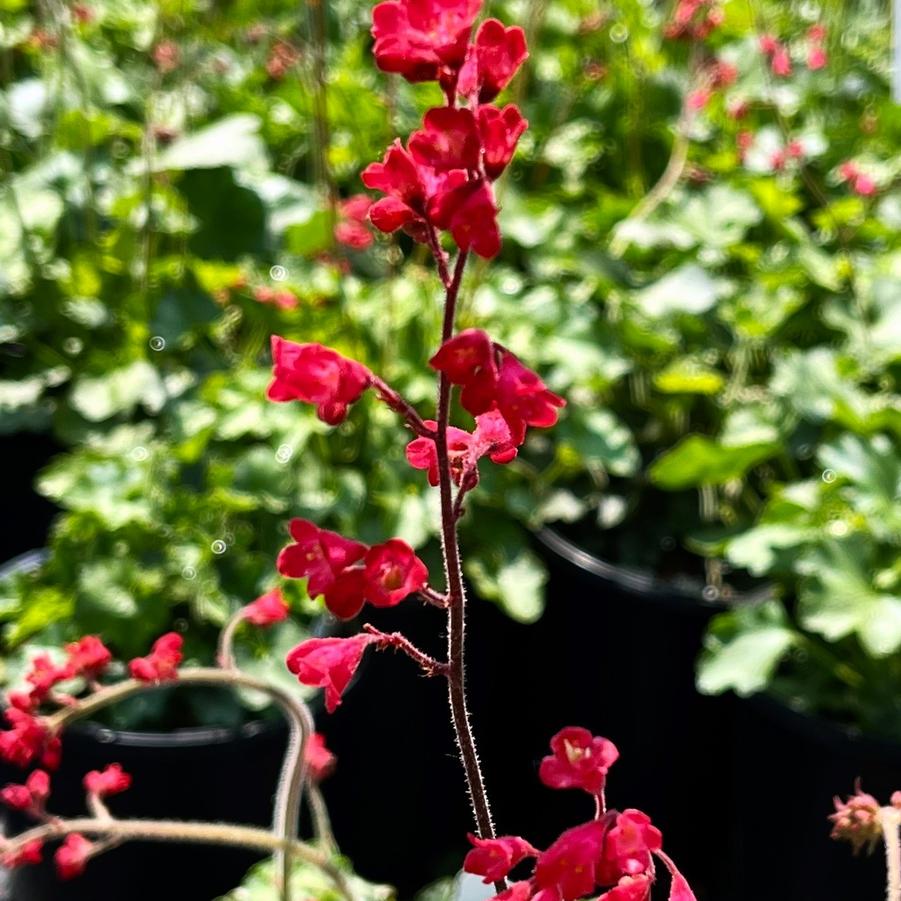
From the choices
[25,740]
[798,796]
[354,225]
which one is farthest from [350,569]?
[354,225]

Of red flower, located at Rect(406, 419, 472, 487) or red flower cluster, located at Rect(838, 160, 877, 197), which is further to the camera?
red flower cluster, located at Rect(838, 160, 877, 197)

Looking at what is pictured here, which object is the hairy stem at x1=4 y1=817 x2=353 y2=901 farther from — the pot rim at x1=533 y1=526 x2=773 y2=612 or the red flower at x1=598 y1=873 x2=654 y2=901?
the pot rim at x1=533 y1=526 x2=773 y2=612

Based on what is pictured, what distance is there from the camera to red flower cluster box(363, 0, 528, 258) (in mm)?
446

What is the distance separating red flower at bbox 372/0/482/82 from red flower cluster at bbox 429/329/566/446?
0.37 feet

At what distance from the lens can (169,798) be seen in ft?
4.35

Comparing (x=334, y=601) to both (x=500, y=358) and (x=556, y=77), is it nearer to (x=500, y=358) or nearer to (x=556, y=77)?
(x=500, y=358)

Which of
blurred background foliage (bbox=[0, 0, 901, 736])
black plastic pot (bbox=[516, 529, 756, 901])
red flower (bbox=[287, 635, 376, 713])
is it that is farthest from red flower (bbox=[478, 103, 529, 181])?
black plastic pot (bbox=[516, 529, 756, 901])

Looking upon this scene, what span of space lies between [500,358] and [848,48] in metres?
2.70

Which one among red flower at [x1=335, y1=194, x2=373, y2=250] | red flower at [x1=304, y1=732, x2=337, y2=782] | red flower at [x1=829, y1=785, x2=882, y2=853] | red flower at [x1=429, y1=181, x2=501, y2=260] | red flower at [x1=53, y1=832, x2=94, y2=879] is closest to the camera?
red flower at [x1=429, y1=181, x2=501, y2=260]

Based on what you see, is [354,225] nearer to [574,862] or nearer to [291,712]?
[291,712]

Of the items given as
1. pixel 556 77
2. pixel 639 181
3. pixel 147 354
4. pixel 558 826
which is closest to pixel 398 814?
pixel 558 826

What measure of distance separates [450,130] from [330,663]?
23 cm

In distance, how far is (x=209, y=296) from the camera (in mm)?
1747

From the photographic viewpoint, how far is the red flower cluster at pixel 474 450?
0.52 metres
